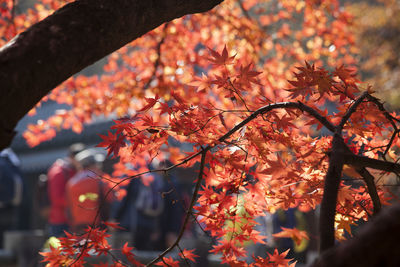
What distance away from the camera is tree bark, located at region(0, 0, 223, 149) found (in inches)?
59.5

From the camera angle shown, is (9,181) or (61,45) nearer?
(61,45)

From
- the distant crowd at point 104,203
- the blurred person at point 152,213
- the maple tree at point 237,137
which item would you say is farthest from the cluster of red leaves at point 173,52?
the maple tree at point 237,137

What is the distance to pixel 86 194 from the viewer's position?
17.3 feet

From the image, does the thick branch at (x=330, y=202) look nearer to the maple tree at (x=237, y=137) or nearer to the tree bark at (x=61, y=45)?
the maple tree at (x=237, y=137)

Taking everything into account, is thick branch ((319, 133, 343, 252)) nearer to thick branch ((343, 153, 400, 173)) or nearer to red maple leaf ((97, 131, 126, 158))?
thick branch ((343, 153, 400, 173))

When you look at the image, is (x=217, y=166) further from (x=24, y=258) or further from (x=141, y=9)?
(x=24, y=258)

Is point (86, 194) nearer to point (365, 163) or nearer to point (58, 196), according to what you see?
point (58, 196)

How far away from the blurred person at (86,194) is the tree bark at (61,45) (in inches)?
139

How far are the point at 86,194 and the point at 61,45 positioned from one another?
12.8 feet

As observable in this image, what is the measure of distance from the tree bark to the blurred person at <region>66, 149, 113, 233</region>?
3.52m

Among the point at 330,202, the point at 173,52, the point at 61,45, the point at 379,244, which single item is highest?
the point at 173,52

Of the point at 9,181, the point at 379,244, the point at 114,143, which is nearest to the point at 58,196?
the point at 9,181

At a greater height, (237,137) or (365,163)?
(237,137)

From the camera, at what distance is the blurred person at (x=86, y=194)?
17.4 ft
